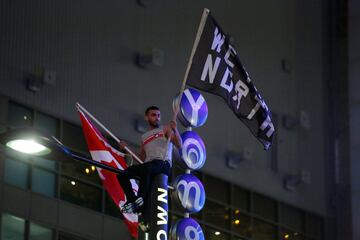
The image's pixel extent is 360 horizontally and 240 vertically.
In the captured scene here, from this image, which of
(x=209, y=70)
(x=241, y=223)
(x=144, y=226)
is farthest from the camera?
(x=241, y=223)

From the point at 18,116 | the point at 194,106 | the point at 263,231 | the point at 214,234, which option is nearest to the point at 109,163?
the point at 194,106

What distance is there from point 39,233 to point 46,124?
3379 mm

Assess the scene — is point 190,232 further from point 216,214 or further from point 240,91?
point 216,214

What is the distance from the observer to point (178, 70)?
35.7 metres

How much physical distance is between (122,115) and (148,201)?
19411 mm

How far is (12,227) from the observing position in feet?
94.5

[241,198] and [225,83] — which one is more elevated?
[241,198]

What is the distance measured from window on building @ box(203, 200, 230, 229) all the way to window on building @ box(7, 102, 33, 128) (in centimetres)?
815

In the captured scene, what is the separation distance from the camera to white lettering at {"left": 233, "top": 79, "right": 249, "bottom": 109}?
17375 millimetres

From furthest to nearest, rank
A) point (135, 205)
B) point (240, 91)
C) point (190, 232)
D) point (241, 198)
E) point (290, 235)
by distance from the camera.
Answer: point (290, 235), point (241, 198), point (190, 232), point (240, 91), point (135, 205)

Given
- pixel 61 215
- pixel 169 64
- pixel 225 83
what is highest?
pixel 169 64

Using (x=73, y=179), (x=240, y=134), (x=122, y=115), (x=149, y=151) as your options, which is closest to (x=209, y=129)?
(x=240, y=134)

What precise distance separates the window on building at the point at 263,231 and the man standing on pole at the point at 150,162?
23.4m

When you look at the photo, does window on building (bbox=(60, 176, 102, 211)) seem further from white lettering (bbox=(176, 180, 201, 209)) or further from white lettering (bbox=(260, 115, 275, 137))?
white lettering (bbox=(260, 115, 275, 137))
